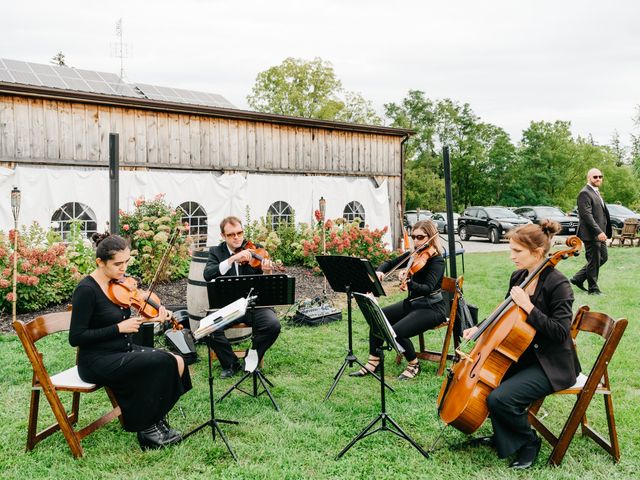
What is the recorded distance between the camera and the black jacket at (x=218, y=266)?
6027 mm

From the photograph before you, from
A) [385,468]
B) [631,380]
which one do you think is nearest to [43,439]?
[385,468]

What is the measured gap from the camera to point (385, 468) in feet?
12.1

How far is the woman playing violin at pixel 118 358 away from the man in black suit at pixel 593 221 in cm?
792

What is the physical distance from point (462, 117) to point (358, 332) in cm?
4560

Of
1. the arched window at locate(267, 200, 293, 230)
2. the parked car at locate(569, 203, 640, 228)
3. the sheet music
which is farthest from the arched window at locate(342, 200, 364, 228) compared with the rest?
the sheet music

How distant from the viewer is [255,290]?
4.88 metres

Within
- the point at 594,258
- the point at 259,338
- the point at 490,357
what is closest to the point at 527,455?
the point at 490,357

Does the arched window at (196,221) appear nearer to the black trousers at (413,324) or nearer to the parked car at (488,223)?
the black trousers at (413,324)

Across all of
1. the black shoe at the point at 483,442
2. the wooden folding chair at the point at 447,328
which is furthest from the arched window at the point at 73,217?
the black shoe at the point at 483,442

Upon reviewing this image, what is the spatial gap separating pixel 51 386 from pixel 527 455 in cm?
349

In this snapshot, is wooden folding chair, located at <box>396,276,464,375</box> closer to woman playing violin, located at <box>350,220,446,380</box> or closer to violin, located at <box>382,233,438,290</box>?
woman playing violin, located at <box>350,220,446,380</box>

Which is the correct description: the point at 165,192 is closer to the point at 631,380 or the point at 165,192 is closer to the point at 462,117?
the point at 631,380

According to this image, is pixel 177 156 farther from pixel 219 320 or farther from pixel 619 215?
pixel 619 215

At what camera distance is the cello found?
355 centimetres
